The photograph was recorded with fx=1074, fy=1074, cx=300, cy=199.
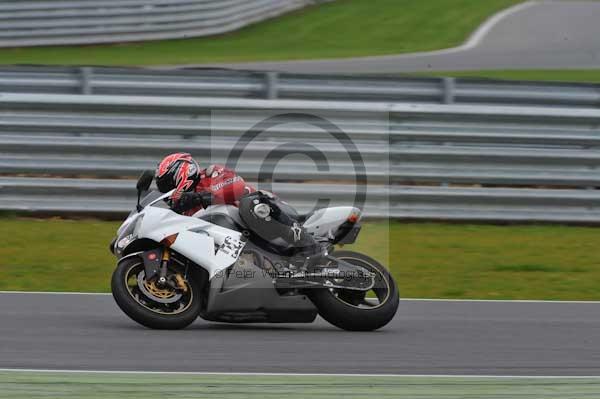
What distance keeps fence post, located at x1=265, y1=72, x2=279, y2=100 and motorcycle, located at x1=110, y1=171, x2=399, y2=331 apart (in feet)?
15.4

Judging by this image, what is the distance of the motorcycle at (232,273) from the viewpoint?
22.5 ft

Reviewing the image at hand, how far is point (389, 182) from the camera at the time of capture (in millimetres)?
11234

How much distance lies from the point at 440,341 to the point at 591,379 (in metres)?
1.23

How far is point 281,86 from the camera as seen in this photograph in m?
11.8

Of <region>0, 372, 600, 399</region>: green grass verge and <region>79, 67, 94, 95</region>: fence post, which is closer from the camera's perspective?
<region>0, 372, 600, 399</region>: green grass verge

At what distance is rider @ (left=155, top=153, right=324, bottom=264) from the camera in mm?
6977

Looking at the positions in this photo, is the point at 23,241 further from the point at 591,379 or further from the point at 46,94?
the point at 591,379

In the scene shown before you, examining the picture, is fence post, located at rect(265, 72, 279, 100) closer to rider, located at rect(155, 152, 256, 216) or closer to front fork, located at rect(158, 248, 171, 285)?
rider, located at rect(155, 152, 256, 216)

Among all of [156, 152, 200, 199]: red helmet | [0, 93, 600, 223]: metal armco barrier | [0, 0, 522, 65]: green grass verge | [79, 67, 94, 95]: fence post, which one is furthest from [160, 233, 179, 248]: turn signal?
[0, 0, 522, 65]: green grass verge

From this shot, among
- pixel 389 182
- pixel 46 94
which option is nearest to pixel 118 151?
pixel 46 94

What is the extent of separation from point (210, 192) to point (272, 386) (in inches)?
70.9

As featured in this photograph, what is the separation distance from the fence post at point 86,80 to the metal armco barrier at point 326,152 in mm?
380

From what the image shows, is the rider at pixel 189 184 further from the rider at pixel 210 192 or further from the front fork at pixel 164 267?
the front fork at pixel 164 267

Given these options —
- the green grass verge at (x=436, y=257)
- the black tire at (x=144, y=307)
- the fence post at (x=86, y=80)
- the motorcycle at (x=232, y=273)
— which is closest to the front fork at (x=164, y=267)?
the motorcycle at (x=232, y=273)
